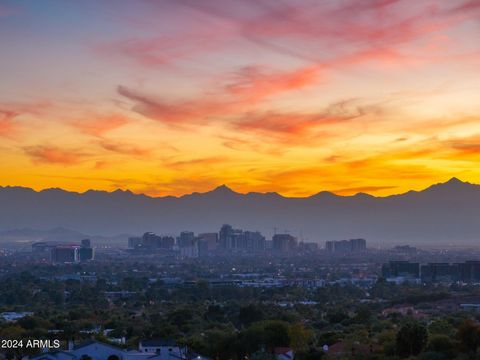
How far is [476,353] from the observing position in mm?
29172

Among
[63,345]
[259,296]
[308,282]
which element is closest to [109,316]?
[63,345]

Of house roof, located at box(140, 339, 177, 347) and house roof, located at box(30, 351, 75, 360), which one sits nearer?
house roof, located at box(30, 351, 75, 360)

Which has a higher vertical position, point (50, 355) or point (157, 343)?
point (50, 355)

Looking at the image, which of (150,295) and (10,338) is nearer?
(10,338)

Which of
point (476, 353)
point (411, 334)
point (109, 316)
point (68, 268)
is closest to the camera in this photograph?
point (476, 353)

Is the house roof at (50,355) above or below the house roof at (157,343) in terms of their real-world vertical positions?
above

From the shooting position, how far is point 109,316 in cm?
5934

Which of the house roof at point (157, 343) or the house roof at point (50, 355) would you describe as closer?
the house roof at point (50, 355)

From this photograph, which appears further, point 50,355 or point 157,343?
point 157,343

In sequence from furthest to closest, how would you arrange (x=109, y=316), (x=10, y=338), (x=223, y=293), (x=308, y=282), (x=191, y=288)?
(x=308, y=282) → (x=191, y=288) → (x=223, y=293) → (x=109, y=316) → (x=10, y=338)

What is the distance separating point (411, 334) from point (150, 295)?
54.7m

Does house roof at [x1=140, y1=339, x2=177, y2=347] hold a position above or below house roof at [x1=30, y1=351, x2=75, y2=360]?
below

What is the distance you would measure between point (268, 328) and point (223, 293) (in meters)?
49.3

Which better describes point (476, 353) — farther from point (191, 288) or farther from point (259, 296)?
point (191, 288)
